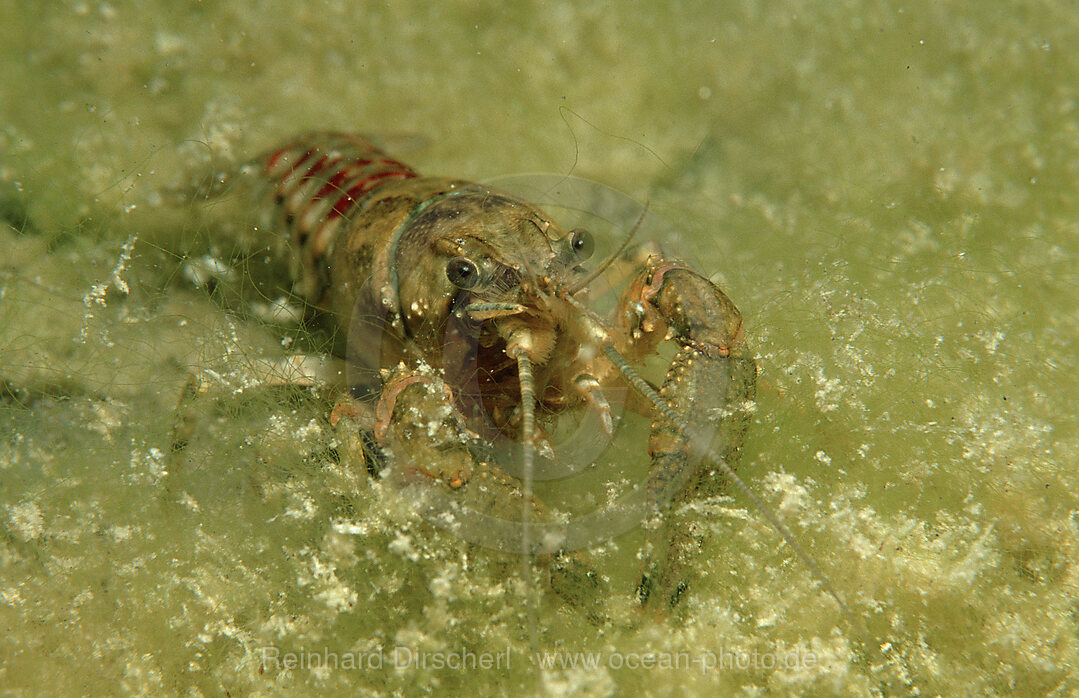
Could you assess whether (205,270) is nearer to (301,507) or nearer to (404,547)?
(301,507)

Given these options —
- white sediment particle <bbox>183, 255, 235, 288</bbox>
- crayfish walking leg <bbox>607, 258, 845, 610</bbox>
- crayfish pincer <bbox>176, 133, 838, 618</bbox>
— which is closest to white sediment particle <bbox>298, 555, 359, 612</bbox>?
crayfish pincer <bbox>176, 133, 838, 618</bbox>

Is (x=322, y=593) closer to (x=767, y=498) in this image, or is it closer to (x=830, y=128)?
(x=767, y=498)

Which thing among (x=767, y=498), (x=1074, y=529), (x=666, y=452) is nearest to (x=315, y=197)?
(x=666, y=452)

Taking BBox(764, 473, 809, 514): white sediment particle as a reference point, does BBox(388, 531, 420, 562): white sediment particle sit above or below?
below

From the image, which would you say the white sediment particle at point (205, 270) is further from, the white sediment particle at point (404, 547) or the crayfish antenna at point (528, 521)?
the crayfish antenna at point (528, 521)

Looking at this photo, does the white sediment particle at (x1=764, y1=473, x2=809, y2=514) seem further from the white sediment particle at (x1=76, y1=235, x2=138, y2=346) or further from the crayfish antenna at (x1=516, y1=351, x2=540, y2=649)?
the white sediment particle at (x1=76, y1=235, x2=138, y2=346)

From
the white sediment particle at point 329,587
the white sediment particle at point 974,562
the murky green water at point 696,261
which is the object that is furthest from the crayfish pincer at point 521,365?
the white sediment particle at point 974,562
